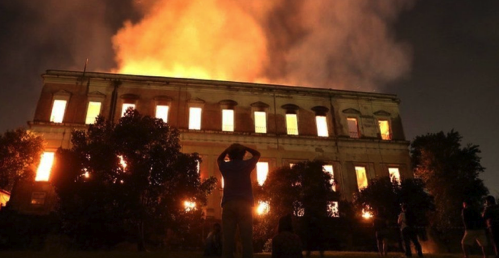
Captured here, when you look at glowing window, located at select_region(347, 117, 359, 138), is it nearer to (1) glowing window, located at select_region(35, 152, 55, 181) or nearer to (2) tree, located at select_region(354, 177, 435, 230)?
(2) tree, located at select_region(354, 177, 435, 230)

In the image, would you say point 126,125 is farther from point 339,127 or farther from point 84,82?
point 339,127

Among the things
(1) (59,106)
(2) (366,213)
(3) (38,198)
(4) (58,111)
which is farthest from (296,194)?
(1) (59,106)

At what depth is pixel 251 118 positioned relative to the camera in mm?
32406

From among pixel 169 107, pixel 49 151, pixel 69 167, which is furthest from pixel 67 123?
pixel 69 167

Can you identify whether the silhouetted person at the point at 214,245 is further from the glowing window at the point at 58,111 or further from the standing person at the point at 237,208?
the glowing window at the point at 58,111

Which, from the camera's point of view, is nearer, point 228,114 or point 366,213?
point 366,213

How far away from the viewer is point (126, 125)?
18547mm

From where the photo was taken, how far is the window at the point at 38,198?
25.7m

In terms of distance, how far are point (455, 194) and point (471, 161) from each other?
14.6 feet

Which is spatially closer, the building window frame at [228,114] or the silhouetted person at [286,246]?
the silhouetted person at [286,246]

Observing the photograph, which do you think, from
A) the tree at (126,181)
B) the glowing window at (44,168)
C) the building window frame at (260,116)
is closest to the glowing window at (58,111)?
the glowing window at (44,168)

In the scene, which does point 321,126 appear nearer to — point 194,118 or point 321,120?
point 321,120

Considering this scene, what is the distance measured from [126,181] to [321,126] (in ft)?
69.5

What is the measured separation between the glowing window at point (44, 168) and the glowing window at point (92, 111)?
13.8ft
